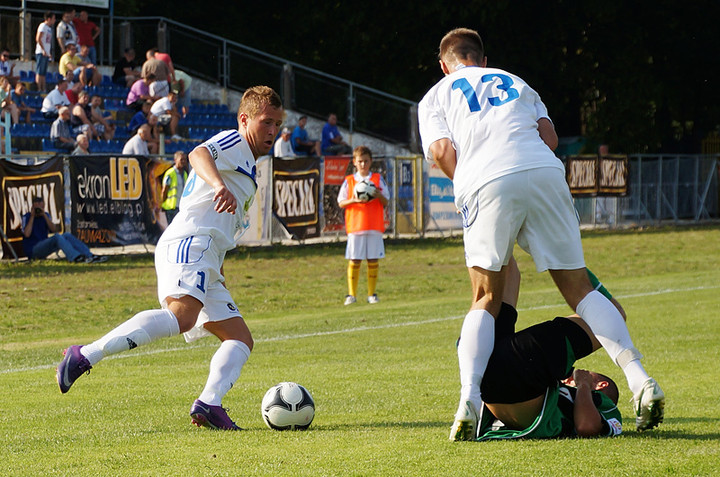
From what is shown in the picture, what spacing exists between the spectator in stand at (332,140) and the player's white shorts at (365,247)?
12338 millimetres

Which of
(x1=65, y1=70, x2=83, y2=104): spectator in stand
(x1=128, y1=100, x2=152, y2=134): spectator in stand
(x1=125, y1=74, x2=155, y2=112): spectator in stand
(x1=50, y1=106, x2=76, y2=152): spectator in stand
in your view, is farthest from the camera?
(x1=125, y1=74, x2=155, y2=112): spectator in stand

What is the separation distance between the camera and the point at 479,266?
218 inches

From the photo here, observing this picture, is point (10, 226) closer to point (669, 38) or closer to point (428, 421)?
point (428, 421)

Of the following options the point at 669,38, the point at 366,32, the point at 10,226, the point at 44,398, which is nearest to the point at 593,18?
the point at 669,38

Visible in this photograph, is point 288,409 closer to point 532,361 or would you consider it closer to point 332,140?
point 532,361

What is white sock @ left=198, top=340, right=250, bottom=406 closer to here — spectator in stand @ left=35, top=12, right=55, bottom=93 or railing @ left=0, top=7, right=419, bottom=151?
spectator in stand @ left=35, top=12, right=55, bottom=93

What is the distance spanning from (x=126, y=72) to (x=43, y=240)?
9131 mm

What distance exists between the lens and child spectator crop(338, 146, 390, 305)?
49.4 ft

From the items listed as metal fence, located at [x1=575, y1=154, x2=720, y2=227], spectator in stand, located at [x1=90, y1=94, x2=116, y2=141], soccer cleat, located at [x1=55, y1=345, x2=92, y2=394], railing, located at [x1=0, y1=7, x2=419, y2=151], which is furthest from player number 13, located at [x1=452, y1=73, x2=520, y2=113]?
metal fence, located at [x1=575, y1=154, x2=720, y2=227]

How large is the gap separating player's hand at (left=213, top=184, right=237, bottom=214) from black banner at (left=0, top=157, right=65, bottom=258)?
544 inches

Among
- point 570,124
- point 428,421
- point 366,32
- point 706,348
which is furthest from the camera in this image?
point 570,124

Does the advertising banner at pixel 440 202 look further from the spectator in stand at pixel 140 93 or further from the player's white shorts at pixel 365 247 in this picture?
the player's white shorts at pixel 365 247

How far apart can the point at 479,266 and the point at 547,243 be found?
371mm

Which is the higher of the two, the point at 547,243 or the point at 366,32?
the point at 366,32
